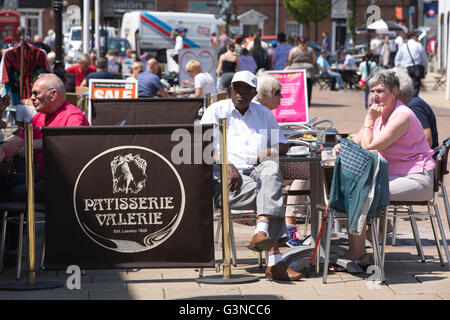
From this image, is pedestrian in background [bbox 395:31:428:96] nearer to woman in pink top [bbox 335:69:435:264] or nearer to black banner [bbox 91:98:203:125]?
black banner [bbox 91:98:203:125]

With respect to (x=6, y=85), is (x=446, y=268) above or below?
below

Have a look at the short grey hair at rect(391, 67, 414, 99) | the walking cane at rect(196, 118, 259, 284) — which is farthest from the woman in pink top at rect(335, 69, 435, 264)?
the walking cane at rect(196, 118, 259, 284)

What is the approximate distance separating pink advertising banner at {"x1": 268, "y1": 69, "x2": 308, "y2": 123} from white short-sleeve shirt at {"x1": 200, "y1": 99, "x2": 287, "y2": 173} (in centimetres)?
524

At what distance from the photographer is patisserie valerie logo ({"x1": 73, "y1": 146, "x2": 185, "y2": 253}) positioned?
594 centimetres

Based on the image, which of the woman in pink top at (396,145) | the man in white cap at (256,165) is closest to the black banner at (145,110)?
the man in white cap at (256,165)

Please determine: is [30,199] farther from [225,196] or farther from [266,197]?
[266,197]

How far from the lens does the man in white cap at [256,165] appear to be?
256 inches

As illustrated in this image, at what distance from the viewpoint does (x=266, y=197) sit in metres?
6.55

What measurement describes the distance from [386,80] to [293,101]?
6.06 metres

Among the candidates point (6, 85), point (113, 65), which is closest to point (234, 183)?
point (6, 85)

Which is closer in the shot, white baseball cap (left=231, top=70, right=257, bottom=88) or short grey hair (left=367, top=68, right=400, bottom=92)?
short grey hair (left=367, top=68, right=400, bottom=92)

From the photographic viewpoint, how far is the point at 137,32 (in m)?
47.2

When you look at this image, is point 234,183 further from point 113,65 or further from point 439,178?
point 113,65

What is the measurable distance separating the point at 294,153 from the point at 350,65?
2889 cm
